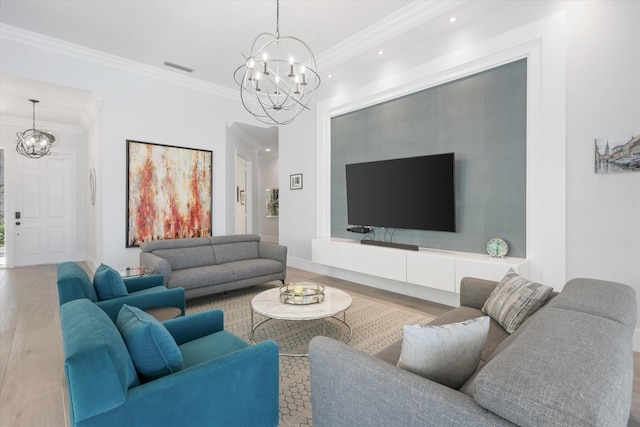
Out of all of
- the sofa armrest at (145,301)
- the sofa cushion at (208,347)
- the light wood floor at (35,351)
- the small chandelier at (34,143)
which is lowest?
the light wood floor at (35,351)

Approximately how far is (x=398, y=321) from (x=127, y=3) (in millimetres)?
4585

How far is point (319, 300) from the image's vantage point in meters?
2.86

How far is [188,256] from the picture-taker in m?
4.27

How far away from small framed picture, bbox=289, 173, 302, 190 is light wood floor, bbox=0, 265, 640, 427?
1.75 metres

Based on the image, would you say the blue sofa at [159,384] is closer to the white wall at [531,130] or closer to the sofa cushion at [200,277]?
the sofa cushion at [200,277]

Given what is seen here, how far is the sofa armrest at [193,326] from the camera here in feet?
6.40

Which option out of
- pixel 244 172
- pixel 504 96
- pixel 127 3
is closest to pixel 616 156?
pixel 504 96

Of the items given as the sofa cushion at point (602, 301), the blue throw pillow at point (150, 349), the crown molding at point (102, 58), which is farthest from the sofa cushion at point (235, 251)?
the sofa cushion at point (602, 301)

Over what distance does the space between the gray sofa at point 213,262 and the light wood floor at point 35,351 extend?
783mm

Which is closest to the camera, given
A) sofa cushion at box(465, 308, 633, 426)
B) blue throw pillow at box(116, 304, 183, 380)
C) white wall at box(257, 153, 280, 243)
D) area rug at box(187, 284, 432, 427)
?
sofa cushion at box(465, 308, 633, 426)

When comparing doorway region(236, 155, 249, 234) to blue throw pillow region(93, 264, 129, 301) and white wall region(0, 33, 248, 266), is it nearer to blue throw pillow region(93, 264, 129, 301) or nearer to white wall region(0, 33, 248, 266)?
white wall region(0, 33, 248, 266)

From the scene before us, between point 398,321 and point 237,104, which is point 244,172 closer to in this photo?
point 237,104

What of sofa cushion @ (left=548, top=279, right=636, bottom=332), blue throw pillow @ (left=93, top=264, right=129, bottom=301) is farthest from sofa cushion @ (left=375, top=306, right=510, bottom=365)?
blue throw pillow @ (left=93, top=264, right=129, bottom=301)

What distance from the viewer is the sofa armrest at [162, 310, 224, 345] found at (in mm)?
1950
